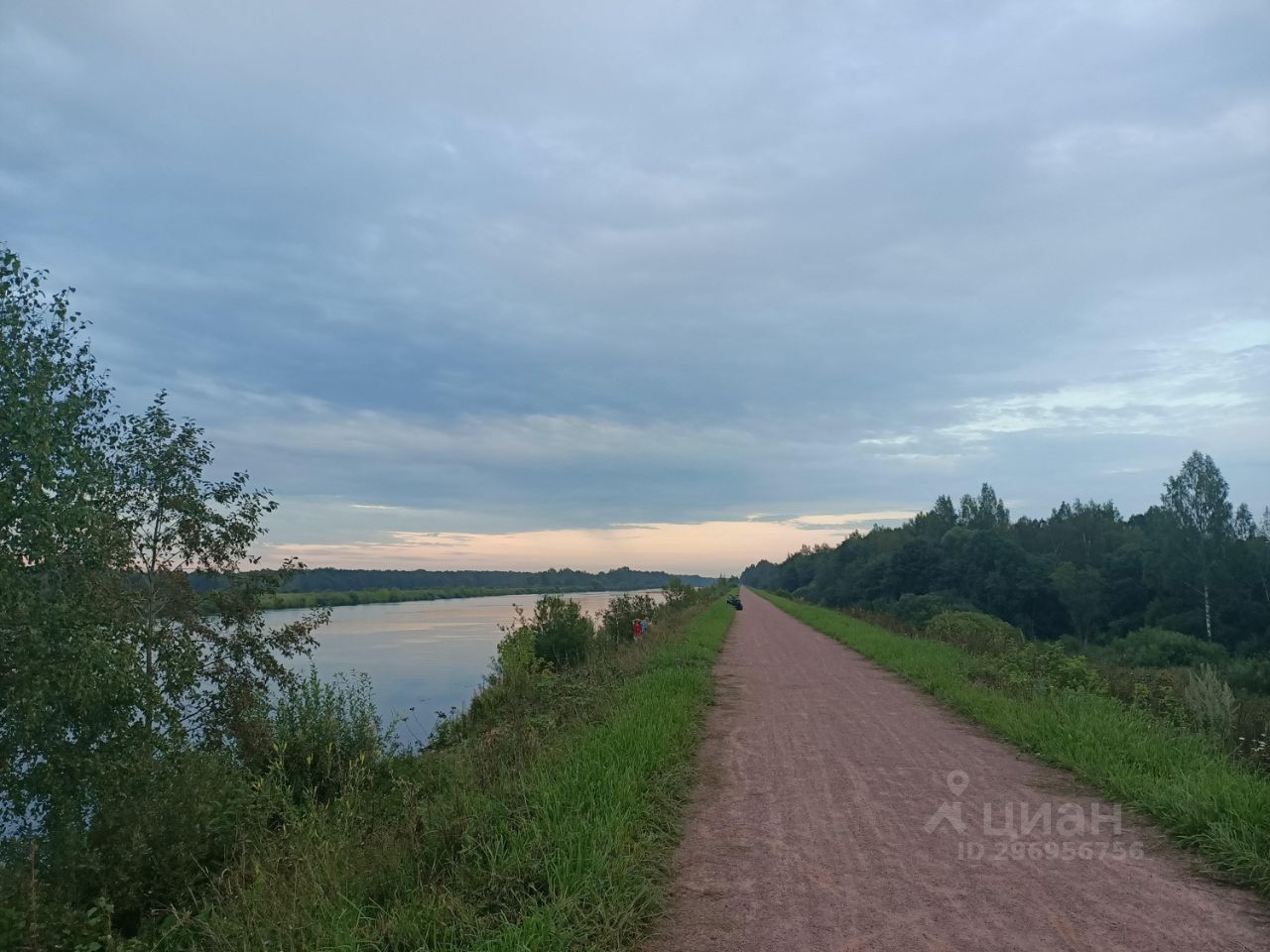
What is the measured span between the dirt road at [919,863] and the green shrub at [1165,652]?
129 ft

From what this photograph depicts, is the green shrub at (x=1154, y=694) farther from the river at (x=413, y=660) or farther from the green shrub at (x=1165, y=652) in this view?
the green shrub at (x=1165, y=652)

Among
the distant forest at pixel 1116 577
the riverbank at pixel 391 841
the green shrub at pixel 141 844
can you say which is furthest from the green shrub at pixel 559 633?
the distant forest at pixel 1116 577

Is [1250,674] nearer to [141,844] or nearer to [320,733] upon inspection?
[320,733]

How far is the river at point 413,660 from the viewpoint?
20319 mm

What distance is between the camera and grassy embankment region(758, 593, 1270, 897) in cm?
509

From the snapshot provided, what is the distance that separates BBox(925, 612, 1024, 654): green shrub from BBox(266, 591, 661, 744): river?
1299cm

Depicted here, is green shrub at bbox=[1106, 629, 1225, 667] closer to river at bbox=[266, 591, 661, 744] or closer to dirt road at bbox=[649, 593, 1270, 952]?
river at bbox=[266, 591, 661, 744]

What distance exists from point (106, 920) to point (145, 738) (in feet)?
7.54

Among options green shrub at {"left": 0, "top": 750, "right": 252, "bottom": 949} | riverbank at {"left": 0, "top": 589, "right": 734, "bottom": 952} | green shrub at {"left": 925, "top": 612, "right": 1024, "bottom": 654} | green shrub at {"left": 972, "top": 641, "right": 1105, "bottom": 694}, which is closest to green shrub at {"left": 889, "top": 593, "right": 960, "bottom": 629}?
green shrub at {"left": 925, "top": 612, "right": 1024, "bottom": 654}

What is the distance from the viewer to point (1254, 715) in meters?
9.88

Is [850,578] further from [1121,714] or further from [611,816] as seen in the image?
[611,816]

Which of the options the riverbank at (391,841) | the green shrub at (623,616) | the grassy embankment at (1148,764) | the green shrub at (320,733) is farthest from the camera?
A: the green shrub at (623,616)

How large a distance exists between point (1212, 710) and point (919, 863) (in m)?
6.62

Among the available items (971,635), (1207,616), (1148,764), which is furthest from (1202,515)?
(1148,764)
